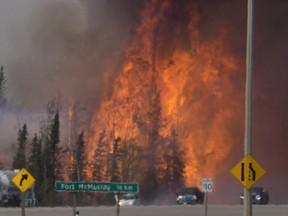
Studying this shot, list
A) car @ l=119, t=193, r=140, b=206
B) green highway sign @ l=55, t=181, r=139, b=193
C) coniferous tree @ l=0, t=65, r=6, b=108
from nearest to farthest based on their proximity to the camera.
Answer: green highway sign @ l=55, t=181, r=139, b=193, car @ l=119, t=193, r=140, b=206, coniferous tree @ l=0, t=65, r=6, b=108

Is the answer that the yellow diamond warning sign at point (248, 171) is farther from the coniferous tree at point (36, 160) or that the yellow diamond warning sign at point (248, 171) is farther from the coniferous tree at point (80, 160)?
the coniferous tree at point (80, 160)

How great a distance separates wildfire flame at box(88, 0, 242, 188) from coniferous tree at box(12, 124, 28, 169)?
915 centimetres

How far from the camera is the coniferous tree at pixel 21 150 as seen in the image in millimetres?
92250

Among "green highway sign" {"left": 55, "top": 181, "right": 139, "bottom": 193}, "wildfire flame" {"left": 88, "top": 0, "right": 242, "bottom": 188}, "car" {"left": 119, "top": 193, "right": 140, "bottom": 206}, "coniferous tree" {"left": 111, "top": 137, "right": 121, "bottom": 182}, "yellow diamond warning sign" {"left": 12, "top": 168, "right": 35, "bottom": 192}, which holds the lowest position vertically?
"car" {"left": 119, "top": 193, "right": 140, "bottom": 206}

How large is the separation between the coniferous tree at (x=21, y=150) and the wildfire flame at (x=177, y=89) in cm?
915

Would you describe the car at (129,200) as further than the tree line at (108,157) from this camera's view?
No

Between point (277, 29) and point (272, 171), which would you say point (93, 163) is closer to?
point (272, 171)

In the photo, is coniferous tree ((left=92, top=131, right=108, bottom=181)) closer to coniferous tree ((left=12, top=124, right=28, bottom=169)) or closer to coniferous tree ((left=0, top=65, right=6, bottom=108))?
coniferous tree ((left=12, top=124, right=28, bottom=169))

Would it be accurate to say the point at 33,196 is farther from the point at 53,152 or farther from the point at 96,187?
the point at 96,187

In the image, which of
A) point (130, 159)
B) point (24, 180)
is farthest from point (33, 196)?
point (24, 180)

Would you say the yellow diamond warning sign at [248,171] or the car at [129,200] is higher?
the yellow diamond warning sign at [248,171]

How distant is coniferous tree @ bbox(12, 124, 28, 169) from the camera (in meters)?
92.2

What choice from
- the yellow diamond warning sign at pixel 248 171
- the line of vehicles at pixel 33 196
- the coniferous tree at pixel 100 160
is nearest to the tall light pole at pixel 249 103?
the yellow diamond warning sign at pixel 248 171

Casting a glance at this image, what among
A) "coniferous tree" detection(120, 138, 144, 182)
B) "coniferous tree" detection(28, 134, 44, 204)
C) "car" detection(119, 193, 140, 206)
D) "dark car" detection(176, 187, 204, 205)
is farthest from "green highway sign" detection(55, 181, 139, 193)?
"coniferous tree" detection(28, 134, 44, 204)
